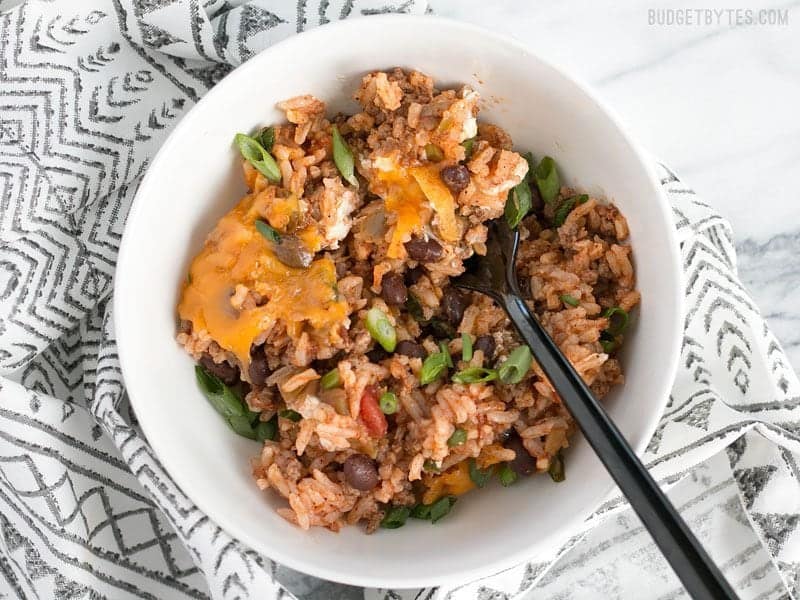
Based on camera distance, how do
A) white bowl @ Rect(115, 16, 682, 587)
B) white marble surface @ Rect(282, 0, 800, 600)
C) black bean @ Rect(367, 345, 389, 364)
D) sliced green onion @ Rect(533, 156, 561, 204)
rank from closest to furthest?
white bowl @ Rect(115, 16, 682, 587) → black bean @ Rect(367, 345, 389, 364) → sliced green onion @ Rect(533, 156, 561, 204) → white marble surface @ Rect(282, 0, 800, 600)

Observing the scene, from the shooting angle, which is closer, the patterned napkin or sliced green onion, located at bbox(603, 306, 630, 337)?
sliced green onion, located at bbox(603, 306, 630, 337)

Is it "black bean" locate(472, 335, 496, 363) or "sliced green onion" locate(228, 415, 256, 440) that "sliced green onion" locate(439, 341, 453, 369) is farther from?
"sliced green onion" locate(228, 415, 256, 440)

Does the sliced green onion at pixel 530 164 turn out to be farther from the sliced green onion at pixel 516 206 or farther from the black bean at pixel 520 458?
the black bean at pixel 520 458

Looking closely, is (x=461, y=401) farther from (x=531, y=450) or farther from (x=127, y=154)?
(x=127, y=154)

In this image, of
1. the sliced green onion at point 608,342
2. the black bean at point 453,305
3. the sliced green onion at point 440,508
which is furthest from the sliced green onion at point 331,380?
the sliced green onion at point 608,342

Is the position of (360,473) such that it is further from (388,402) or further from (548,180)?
(548,180)

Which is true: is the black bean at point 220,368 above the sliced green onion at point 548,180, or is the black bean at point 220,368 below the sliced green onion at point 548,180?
below

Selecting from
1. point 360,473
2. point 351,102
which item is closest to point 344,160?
point 351,102

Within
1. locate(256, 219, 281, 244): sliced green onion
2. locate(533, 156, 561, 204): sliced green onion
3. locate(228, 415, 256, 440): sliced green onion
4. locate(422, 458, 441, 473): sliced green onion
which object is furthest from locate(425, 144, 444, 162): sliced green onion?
locate(228, 415, 256, 440): sliced green onion

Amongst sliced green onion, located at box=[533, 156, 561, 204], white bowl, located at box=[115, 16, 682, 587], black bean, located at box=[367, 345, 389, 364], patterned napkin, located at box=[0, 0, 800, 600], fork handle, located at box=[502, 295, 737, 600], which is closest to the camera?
fork handle, located at box=[502, 295, 737, 600]
